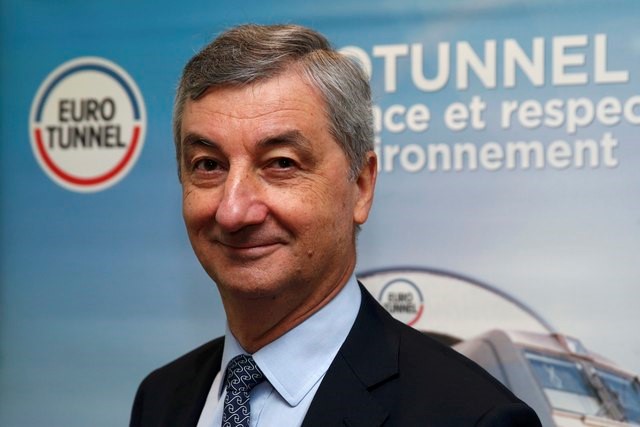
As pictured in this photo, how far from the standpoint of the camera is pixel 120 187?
2076 mm

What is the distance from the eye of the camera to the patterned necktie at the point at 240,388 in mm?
1344

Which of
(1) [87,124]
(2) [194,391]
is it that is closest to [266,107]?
(2) [194,391]

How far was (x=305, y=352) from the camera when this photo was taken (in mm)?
1377

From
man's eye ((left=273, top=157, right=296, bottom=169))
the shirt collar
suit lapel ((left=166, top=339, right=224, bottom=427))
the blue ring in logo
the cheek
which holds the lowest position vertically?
suit lapel ((left=166, top=339, right=224, bottom=427))

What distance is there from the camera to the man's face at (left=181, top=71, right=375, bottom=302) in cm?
130

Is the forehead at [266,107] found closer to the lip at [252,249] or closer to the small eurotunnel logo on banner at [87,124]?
the lip at [252,249]

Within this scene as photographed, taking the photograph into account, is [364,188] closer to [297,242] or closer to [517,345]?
[297,242]

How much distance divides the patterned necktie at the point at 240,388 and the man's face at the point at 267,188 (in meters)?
0.12

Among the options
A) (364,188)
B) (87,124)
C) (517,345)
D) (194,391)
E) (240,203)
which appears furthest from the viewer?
(87,124)

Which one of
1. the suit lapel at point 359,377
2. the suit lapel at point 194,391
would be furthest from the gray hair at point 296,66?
the suit lapel at point 194,391

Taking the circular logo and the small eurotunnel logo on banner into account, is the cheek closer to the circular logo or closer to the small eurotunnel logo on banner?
the circular logo

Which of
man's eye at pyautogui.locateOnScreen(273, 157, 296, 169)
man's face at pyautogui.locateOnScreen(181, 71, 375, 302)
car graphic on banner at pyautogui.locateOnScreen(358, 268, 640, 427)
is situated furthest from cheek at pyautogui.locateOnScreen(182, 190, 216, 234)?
car graphic on banner at pyautogui.locateOnScreen(358, 268, 640, 427)

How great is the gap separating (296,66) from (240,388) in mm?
484

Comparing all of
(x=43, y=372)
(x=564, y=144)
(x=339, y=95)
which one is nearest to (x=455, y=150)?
(x=564, y=144)
